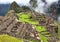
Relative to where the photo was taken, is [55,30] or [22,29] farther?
[55,30]

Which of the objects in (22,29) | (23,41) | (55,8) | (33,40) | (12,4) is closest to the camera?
(23,41)

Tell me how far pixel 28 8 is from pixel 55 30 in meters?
28.0

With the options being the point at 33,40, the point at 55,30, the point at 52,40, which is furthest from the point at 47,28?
the point at 33,40

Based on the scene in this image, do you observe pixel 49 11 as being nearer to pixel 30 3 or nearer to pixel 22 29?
pixel 30 3

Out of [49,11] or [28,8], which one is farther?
[28,8]

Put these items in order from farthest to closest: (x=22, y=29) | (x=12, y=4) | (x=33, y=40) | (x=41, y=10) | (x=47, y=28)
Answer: (x=12, y=4) → (x=41, y=10) → (x=47, y=28) → (x=22, y=29) → (x=33, y=40)

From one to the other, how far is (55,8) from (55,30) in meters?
15.0

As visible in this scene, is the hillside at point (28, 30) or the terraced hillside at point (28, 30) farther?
the terraced hillside at point (28, 30)

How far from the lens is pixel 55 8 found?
176 feet

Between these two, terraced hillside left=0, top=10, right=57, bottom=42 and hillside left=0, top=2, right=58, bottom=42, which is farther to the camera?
terraced hillside left=0, top=10, right=57, bottom=42

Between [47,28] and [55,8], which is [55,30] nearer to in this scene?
[47,28]

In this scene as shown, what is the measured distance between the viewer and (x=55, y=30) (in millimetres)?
38875

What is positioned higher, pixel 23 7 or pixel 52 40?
pixel 23 7

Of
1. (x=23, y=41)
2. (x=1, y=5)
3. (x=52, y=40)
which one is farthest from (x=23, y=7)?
(x=23, y=41)
